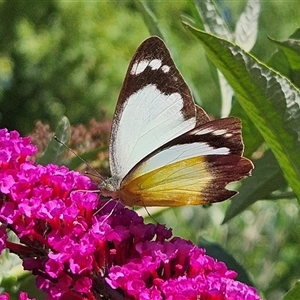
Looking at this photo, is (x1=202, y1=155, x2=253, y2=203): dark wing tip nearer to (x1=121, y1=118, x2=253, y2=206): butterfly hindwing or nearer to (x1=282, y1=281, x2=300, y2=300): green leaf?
(x1=121, y1=118, x2=253, y2=206): butterfly hindwing

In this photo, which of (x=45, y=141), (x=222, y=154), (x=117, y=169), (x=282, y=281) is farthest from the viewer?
(x=282, y=281)

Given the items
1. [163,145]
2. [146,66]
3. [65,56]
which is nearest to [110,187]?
[163,145]

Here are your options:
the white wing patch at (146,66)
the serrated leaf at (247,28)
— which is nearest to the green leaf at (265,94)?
the white wing patch at (146,66)

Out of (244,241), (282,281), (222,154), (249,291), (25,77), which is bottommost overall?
(282,281)

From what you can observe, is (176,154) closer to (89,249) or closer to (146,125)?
(146,125)

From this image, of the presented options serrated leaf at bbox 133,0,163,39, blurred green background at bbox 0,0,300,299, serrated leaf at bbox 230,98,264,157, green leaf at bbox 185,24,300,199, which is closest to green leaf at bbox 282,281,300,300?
green leaf at bbox 185,24,300,199

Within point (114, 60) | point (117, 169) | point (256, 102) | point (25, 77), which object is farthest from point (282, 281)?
point (25, 77)

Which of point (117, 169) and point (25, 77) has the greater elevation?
point (25, 77)

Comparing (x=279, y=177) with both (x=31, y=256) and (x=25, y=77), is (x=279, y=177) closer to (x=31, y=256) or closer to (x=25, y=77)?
(x=31, y=256)
